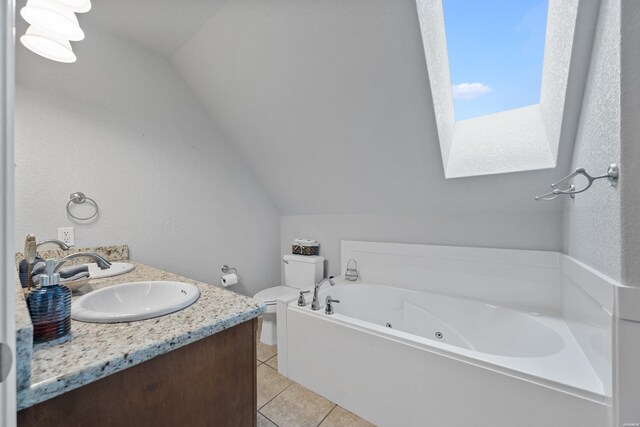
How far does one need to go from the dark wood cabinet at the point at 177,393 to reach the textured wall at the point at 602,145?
1.30m

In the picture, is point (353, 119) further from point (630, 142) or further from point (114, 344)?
point (114, 344)

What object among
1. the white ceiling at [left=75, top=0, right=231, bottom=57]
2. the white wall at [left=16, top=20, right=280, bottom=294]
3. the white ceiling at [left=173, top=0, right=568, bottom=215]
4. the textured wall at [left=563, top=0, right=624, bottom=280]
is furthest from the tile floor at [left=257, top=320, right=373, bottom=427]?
the white ceiling at [left=75, top=0, right=231, bottom=57]

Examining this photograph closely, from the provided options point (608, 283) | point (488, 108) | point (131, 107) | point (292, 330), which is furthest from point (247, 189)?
point (608, 283)

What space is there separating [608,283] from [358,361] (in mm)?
1197

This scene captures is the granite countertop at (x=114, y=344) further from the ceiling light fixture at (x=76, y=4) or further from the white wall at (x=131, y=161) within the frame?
the white wall at (x=131, y=161)

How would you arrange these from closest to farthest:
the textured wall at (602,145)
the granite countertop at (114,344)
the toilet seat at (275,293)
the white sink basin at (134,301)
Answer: the granite countertop at (114,344) → the white sink basin at (134,301) → the textured wall at (602,145) → the toilet seat at (275,293)

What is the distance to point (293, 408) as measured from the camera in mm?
1579

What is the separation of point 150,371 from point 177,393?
0.10 metres

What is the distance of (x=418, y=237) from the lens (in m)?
2.25

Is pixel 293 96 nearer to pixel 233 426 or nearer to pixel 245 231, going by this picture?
pixel 245 231

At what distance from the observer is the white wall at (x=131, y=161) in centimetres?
155

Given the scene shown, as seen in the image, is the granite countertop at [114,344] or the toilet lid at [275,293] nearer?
the granite countertop at [114,344]

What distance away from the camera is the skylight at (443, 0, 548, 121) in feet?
4.71

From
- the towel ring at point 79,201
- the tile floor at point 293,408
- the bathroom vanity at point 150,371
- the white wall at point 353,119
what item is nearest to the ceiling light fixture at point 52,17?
the white wall at point 353,119
